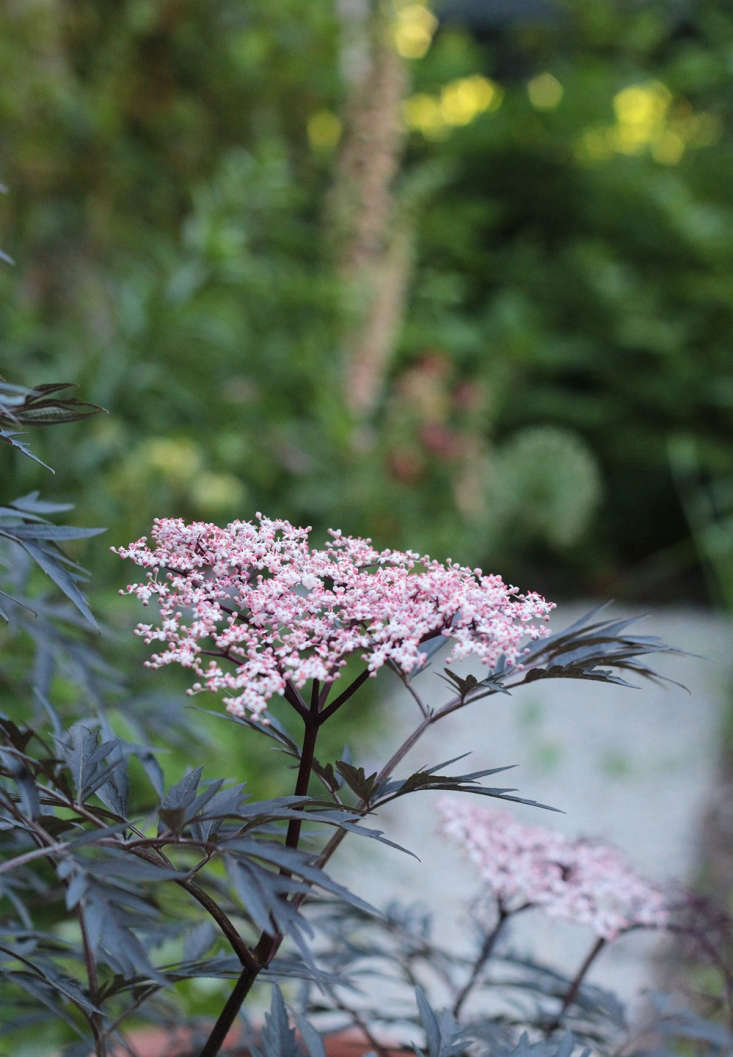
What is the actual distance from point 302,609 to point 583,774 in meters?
2.71

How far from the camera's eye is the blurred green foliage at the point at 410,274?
2676mm

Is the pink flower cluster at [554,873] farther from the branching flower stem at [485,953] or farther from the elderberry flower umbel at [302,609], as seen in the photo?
the elderberry flower umbel at [302,609]

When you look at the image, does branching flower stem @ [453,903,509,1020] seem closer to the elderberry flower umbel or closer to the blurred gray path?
the elderberry flower umbel

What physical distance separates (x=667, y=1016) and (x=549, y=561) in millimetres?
4018

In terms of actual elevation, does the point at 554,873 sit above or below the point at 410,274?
below

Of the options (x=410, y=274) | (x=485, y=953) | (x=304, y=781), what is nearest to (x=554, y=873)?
(x=485, y=953)

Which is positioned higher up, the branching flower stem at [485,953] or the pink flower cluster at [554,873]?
the pink flower cluster at [554,873]

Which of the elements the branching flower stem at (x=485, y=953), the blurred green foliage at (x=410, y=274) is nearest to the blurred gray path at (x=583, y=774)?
the blurred green foliage at (x=410, y=274)

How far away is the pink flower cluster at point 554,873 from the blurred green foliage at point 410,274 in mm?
1530

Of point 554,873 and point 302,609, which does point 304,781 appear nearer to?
point 302,609

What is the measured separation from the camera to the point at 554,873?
709 mm

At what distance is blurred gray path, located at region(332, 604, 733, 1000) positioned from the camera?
226 cm

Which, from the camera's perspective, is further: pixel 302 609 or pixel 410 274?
pixel 410 274

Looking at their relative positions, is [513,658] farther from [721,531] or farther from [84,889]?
[721,531]
